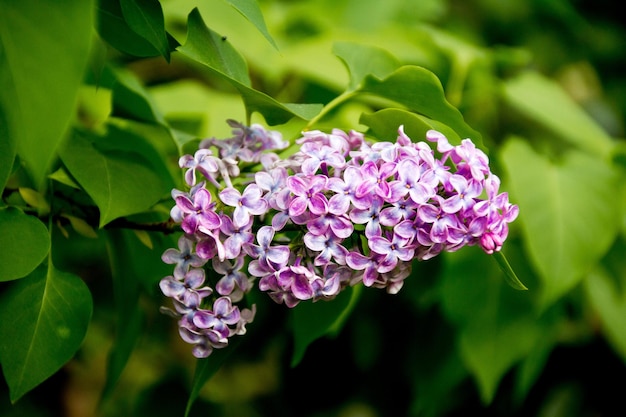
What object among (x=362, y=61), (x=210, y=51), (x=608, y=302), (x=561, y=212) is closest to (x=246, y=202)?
(x=210, y=51)

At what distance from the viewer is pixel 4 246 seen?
2.04ft

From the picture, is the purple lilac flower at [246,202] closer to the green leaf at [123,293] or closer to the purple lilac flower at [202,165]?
the purple lilac flower at [202,165]

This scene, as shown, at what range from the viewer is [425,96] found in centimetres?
70

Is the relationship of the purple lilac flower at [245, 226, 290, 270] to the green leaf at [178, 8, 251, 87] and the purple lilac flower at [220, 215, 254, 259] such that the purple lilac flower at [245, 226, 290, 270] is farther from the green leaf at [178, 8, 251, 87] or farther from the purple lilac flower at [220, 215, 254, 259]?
the green leaf at [178, 8, 251, 87]

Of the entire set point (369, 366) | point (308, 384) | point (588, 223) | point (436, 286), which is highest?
point (588, 223)

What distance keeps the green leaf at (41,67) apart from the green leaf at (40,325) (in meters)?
0.23

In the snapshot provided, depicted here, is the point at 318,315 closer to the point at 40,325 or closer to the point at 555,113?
the point at 40,325

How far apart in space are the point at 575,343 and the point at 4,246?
127cm

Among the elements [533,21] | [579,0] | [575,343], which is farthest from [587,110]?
[575,343]

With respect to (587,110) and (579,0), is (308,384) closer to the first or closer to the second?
(587,110)

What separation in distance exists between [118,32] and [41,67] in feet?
0.83

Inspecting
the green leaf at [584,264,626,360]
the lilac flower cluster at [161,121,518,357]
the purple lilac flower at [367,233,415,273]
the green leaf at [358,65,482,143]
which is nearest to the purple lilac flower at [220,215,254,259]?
the lilac flower cluster at [161,121,518,357]

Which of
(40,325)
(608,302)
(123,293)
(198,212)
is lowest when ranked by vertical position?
(608,302)

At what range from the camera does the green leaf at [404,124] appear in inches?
26.6
